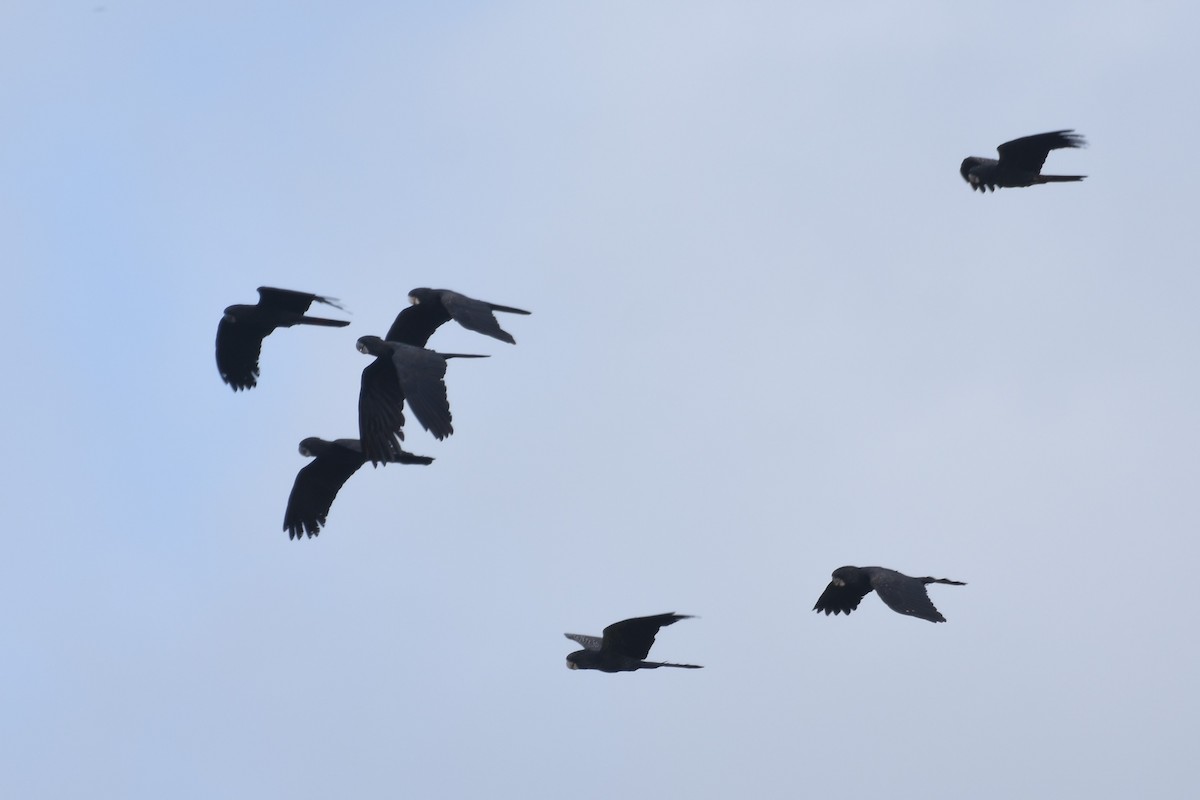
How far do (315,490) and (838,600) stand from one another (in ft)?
22.2

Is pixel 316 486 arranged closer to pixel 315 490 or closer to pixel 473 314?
pixel 315 490

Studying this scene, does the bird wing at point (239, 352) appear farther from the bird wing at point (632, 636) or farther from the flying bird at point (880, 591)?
the flying bird at point (880, 591)

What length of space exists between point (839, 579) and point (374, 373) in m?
6.30

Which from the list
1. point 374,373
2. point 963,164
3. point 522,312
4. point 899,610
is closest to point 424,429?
point 374,373

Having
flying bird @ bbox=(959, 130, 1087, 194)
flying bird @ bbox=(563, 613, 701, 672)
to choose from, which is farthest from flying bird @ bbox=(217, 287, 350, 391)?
flying bird @ bbox=(959, 130, 1087, 194)

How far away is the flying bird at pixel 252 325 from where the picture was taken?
2586 centimetres

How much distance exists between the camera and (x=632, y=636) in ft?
75.3

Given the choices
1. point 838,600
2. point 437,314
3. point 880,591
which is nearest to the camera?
point 880,591

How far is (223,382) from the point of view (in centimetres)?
2714

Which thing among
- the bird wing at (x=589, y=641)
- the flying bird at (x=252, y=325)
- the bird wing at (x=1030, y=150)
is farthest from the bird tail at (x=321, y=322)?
the bird wing at (x=1030, y=150)

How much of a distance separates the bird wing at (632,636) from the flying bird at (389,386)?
10.6 feet

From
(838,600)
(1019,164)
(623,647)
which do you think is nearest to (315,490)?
(623,647)

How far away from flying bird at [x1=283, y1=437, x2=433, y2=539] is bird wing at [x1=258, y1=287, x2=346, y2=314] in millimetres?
1948

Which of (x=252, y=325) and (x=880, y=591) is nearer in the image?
(x=880, y=591)
